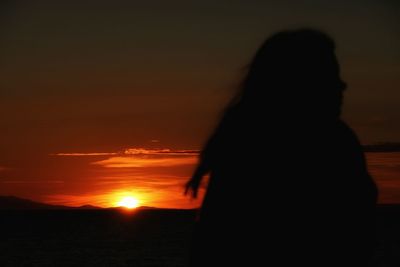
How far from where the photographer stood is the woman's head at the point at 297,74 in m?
2.00

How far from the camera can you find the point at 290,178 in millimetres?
1995

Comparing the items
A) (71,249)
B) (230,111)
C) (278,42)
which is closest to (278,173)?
(230,111)

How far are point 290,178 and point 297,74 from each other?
0.31 meters

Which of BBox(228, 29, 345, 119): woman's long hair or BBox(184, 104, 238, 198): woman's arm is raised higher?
BBox(228, 29, 345, 119): woman's long hair

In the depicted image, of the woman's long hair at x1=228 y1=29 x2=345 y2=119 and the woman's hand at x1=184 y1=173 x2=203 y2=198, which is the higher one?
the woman's long hair at x1=228 y1=29 x2=345 y2=119

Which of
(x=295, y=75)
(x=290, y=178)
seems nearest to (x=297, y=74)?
(x=295, y=75)

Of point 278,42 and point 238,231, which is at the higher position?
point 278,42

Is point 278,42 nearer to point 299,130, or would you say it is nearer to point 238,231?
point 299,130

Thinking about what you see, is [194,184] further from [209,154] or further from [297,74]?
[297,74]

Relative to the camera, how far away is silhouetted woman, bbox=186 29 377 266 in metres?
1.96

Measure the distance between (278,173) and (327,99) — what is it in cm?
26

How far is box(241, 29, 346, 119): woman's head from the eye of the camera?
6.55 feet

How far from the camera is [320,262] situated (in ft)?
6.34

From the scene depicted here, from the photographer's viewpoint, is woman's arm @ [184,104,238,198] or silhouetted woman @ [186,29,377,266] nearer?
silhouetted woman @ [186,29,377,266]
